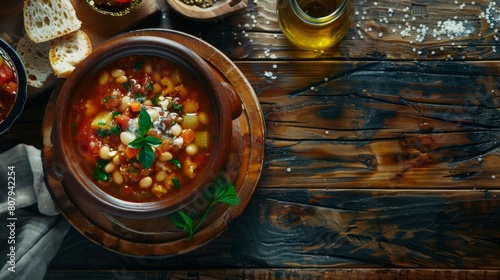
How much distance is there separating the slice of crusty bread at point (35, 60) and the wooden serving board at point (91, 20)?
0.10ft

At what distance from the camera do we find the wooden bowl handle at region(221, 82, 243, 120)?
2.17m

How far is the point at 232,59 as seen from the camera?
255 cm

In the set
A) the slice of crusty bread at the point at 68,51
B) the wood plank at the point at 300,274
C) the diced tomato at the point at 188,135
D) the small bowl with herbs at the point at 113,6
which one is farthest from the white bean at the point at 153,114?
the wood plank at the point at 300,274

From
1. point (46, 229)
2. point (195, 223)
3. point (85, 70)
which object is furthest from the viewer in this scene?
point (46, 229)

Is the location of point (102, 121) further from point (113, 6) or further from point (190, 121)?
point (113, 6)

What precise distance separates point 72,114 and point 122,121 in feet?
0.55

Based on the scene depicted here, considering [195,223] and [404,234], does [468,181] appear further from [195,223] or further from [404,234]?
[195,223]

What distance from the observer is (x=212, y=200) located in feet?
7.36

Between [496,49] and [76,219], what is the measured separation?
5.70ft

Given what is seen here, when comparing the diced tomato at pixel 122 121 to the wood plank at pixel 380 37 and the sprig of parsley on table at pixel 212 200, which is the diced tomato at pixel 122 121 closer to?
the sprig of parsley on table at pixel 212 200

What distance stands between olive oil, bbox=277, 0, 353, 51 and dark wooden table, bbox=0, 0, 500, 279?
10cm

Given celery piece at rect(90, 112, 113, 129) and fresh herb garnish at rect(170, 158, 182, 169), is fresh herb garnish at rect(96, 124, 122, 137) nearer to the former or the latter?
celery piece at rect(90, 112, 113, 129)

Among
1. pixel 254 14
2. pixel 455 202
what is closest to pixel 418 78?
pixel 455 202

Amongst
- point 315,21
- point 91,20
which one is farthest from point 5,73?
point 315,21
